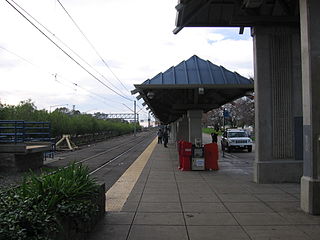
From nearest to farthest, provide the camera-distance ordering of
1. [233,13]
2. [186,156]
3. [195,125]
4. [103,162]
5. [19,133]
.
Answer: [233,13], [186,156], [19,133], [103,162], [195,125]

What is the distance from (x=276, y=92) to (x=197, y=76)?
6.69 meters

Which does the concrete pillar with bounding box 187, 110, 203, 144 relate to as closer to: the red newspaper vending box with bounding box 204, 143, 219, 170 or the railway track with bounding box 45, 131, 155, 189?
the railway track with bounding box 45, 131, 155, 189

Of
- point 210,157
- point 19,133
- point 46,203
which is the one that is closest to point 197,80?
point 210,157

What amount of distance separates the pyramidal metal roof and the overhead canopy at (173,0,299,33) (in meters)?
4.14

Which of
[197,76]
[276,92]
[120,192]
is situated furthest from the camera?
[197,76]

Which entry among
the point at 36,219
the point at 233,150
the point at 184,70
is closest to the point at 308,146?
the point at 36,219

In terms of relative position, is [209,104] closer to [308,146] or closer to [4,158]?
[4,158]

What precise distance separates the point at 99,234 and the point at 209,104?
1839 cm

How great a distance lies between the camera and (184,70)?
19688mm

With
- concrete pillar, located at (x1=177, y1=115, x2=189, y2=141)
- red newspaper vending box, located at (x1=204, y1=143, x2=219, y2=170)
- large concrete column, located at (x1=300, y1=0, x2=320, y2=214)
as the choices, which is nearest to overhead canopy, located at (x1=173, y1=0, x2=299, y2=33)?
large concrete column, located at (x1=300, y1=0, x2=320, y2=214)

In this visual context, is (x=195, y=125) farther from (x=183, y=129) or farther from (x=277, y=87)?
(x=183, y=129)

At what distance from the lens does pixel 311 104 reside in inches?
314

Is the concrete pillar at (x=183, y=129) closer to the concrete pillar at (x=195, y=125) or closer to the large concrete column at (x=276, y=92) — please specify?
the concrete pillar at (x=195, y=125)

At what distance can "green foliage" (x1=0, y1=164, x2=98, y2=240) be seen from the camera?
4250 millimetres
